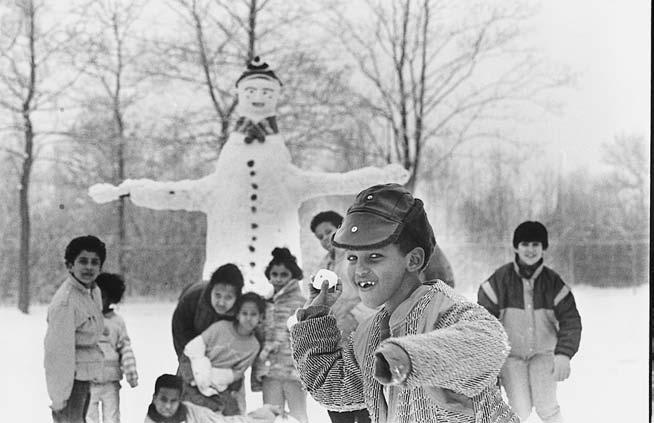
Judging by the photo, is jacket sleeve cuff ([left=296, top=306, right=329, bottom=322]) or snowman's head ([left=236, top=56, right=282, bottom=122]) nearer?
jacket sleeve cuff ([left=296, top=306, right=329, bottom=322])

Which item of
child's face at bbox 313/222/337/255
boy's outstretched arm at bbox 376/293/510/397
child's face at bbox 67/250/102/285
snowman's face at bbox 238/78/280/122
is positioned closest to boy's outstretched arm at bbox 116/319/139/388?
child's face at bbox 67/250/102/285

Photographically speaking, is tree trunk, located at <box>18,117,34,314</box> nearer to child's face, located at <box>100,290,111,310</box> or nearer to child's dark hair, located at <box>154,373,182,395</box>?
child's face, located at <box>100,290,111,310</box>

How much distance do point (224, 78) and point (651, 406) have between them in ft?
6.31

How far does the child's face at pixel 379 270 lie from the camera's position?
1122 millimetres

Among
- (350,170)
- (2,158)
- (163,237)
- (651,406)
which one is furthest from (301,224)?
(651,406)

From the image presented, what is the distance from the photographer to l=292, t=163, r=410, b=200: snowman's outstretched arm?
9.91ft

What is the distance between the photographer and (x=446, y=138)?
3049mm

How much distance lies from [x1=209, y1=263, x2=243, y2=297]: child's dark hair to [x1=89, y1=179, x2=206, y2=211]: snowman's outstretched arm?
0.25m

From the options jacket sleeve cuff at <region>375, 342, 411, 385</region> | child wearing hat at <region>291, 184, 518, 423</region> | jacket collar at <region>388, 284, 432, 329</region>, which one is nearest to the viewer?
jacket sleeve cuff at <region>375, 342, 411, 385</region>

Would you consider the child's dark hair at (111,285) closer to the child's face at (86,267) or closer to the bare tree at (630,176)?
the child's face at (86,267)

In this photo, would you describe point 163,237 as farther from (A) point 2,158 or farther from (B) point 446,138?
(B) point 446,138

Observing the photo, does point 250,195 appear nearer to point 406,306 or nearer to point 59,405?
point 59,405

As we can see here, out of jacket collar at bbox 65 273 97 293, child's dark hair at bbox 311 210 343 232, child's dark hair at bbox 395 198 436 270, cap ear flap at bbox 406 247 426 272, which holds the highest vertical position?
child's dark hair at bbox 311 210 343 232

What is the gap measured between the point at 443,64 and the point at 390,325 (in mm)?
2038
